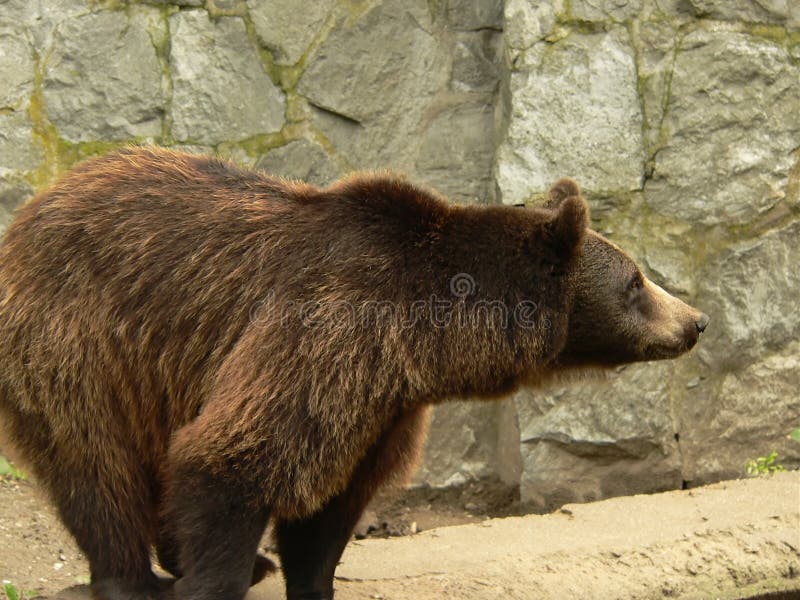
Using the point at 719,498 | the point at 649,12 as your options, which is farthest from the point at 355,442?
the point at 649,12

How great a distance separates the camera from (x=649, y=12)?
19.7 ft

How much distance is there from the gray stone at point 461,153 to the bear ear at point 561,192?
1876 millimetres

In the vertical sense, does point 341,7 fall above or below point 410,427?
above

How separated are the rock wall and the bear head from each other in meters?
1.65

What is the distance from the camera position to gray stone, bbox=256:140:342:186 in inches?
241

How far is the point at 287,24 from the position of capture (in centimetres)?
609

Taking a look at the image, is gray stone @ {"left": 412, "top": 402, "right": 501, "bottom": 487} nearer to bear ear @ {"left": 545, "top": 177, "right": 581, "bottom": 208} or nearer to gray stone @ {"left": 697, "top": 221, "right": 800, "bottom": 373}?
gray stone @ {"left": 697, "top": 221, "right": 800, "bottom": 373}

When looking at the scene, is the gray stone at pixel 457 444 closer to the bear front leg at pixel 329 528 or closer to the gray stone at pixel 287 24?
the bear front leg at pixel 329 528

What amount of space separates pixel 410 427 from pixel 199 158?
1.33 metres

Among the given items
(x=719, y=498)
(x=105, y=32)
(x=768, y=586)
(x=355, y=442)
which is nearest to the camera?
(x=355, y=442)

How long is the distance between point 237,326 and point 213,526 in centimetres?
70

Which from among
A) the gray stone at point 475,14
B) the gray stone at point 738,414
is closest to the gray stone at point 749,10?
the gray stone at point 475,14

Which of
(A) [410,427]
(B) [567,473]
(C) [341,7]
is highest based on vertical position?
(C) [341,7]

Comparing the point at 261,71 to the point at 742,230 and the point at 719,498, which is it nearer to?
the point at 742,230
